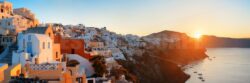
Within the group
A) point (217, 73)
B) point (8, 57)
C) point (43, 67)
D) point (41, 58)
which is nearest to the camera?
point (43, 67)

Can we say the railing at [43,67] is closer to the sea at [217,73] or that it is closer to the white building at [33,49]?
the white building at [33,49]

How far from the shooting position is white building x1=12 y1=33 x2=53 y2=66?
67.9ft

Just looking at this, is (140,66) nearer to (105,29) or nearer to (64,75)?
(105,29)

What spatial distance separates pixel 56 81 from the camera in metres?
15.3

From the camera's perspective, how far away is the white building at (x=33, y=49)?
2070 cm

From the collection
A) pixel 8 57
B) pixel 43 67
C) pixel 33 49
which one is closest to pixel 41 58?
pixel 33 49

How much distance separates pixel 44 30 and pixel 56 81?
34.4 ft

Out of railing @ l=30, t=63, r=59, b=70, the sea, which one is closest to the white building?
railing @ l=30, t=63, r=59, b=70

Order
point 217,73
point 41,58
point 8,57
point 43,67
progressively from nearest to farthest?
point 43,67 → point 41,58 → point 8,57 → point 217,73

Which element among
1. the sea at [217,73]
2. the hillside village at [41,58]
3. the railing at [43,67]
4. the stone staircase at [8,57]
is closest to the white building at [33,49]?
the hillside village at [41,58]

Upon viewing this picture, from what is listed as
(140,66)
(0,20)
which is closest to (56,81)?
(0,20)

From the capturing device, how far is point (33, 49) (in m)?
22.0

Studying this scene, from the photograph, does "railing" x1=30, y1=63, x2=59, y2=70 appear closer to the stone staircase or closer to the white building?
the white building

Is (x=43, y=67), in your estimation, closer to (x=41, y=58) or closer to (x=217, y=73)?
(x=41, y=58)
